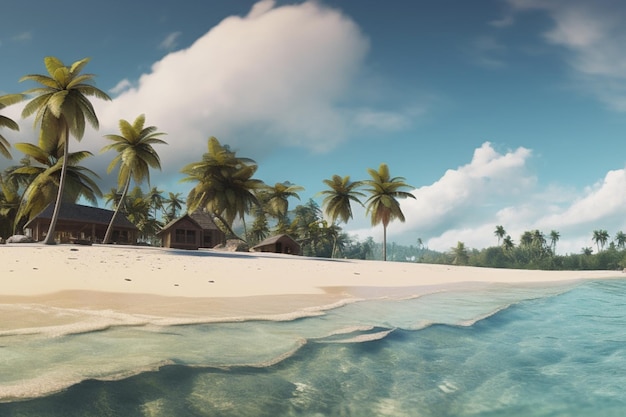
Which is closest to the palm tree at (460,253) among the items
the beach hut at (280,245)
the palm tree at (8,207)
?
the beach hut at (280,245)

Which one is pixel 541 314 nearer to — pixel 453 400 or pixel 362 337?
pixel 362 337

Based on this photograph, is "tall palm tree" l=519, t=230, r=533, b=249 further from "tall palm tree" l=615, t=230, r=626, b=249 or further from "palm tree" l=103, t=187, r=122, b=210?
"palm tree" l=103, t=187, r=122, b=210

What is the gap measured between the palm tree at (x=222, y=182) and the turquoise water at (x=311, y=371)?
1470 inches

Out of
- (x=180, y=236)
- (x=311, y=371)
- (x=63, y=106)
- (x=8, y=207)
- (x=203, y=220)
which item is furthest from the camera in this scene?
(x=8, y=207)

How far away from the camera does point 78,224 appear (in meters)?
37.0

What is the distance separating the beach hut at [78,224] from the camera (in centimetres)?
3429

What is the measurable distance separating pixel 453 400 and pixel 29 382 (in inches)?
152

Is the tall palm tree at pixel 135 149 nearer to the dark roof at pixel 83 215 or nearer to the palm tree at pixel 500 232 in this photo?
the dark roof at pixel 83 215

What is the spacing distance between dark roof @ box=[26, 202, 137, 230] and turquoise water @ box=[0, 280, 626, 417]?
32.1m

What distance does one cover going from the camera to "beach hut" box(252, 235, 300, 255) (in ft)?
146

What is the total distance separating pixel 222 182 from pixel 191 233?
592 cm

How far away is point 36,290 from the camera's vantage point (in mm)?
10219

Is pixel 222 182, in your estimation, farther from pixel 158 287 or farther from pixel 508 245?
pixel 508 245

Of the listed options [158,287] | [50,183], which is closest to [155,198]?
[50,183]
